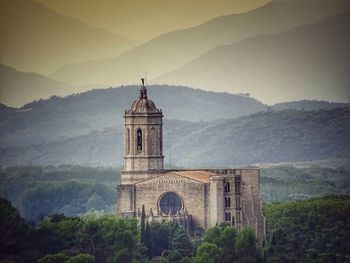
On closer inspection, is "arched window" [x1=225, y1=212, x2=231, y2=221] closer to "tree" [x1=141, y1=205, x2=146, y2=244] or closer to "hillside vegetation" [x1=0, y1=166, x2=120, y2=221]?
"tree" [x1=141, y1=205, x2=146, y2=244]

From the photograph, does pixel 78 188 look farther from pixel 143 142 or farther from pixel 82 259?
pixel 82 259

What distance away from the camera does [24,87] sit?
520 ft

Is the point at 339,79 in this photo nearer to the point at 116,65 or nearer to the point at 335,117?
the point at 335,117

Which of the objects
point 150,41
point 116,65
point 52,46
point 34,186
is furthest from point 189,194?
point 116,65

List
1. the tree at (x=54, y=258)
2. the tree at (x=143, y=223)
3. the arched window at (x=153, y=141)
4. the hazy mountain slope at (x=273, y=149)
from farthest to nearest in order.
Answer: the hazy mountain slope at (x=273, y=149) → the arched window at (x=153, y=141) → the tree at (x=143, y=223) → the tree at (x=54, y=258)

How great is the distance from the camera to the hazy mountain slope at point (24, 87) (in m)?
149

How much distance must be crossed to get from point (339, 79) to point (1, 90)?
44696 mm

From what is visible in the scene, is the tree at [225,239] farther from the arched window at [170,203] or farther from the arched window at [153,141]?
the arched window at [153,141]

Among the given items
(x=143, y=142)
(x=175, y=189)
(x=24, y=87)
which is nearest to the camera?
(x=175, y=189)

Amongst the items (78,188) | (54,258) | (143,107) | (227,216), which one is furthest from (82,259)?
(78,188)

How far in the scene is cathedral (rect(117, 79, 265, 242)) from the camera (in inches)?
3878

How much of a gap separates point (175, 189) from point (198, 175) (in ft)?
6.58

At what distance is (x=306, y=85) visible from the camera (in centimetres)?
19612

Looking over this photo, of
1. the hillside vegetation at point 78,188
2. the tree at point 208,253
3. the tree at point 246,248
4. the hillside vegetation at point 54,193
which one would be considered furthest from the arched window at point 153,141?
the hillside vegetation at point 54,193
